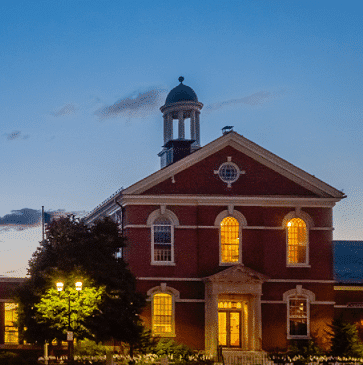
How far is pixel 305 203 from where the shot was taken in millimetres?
40062

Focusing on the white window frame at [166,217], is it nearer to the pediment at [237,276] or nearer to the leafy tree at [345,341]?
the pediment at [237,276]

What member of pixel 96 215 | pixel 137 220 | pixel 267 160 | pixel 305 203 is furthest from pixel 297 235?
pixel 96 215

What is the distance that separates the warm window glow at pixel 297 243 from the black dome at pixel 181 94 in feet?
47.2

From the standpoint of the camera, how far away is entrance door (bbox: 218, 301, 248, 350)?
3959 cm

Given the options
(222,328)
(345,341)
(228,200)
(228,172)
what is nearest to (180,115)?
(228,172)

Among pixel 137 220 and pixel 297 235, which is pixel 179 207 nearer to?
pixel 137 220

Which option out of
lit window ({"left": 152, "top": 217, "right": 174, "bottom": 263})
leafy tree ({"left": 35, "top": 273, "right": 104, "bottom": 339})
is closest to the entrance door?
lit window ({"left": 152, "top": 217, "right": 174, "bottom": 263})

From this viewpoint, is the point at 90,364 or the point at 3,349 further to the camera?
the point at 3,349

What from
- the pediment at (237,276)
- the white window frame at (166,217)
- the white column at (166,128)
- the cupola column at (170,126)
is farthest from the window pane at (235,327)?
the white column at (166,128)

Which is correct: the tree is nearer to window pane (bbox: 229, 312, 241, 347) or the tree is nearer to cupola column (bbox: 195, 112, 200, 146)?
window pane (bbox: 229, 312, 241, 347)

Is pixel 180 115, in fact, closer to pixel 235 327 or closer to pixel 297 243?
pixel 297 243

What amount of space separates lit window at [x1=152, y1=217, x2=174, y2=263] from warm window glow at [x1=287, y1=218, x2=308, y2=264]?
6728 millimetres

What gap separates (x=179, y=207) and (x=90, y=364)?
990 cm

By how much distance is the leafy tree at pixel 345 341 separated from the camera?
123 ft
